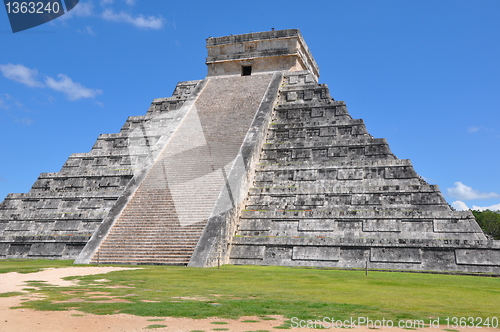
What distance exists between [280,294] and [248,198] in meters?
7.98

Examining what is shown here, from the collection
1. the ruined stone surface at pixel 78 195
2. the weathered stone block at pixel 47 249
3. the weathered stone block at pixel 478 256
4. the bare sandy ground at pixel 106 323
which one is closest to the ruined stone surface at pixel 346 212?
the weathered stone block at pixel 478 256

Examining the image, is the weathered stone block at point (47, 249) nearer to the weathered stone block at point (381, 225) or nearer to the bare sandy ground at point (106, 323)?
the weathered stone block at point (381, 225)

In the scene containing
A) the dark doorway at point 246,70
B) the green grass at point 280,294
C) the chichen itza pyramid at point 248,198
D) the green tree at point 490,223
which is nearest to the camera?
the green grass at point 280,294

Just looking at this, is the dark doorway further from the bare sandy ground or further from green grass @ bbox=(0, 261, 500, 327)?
the bare sandy ground

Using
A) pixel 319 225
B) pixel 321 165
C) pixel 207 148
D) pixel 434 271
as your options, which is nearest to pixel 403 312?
pixel 434 271

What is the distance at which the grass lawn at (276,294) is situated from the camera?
615 centimetres

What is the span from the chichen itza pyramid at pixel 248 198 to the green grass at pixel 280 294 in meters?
1.70

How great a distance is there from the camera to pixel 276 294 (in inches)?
307

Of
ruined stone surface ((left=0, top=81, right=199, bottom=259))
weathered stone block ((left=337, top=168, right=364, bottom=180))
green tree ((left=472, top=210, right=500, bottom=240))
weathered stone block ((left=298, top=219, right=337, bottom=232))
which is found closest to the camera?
weathered stone block ((left=298, top=219, right=337, bottom=232))

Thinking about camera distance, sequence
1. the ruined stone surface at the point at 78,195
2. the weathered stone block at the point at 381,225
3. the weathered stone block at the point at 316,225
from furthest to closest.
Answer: the ruined stone surface at the point at 78,195 → the weathered stone block at the point at 316,225 → the weathered stone block at the point at 381,225

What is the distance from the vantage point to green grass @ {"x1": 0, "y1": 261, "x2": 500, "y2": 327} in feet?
20.1

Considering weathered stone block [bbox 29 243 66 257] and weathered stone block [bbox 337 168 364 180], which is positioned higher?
weathered stone block [bbox 337 168 364 180]

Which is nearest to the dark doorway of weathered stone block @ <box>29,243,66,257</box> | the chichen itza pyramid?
the chichen itza pyramid

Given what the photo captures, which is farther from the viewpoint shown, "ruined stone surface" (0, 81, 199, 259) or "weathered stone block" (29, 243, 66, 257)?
"ruined stone surface" (0, 81, 199, 259)
